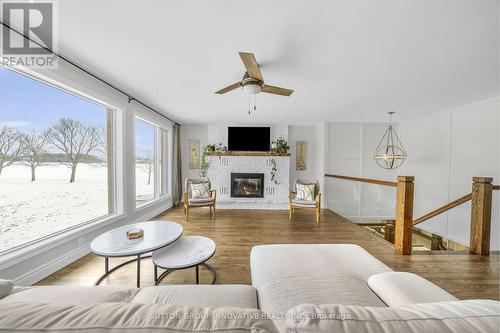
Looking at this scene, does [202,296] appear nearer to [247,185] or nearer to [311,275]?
[311,275]

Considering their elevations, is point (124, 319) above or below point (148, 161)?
below

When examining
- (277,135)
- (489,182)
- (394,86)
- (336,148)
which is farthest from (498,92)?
(277,135)

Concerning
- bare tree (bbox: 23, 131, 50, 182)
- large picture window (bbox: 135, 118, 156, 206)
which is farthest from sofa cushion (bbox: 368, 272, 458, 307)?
large picture window (bbox: 135, 118, 156, 206)

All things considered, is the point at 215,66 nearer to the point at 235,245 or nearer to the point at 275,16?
the point at 275,16

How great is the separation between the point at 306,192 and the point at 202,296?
147 inches

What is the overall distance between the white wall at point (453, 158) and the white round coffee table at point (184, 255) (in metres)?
4.76

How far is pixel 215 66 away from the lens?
6.95 ft

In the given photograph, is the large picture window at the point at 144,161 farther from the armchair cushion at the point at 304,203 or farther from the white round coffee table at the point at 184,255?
the armchair cushion at the point at 304,203

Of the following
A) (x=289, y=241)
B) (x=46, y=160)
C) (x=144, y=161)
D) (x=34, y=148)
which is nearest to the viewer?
(x=34, y=148)

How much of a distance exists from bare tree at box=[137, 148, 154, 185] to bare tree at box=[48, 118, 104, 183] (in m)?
1.09

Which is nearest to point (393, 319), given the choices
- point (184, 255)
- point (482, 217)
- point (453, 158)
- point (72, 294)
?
point (72, 294)

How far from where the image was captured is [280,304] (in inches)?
37.9

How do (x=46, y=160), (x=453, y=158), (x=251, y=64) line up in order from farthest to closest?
(x=453, y=158) → (x=46, y=160) → (x=251, y=64)

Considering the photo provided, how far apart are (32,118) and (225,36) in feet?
7.20
